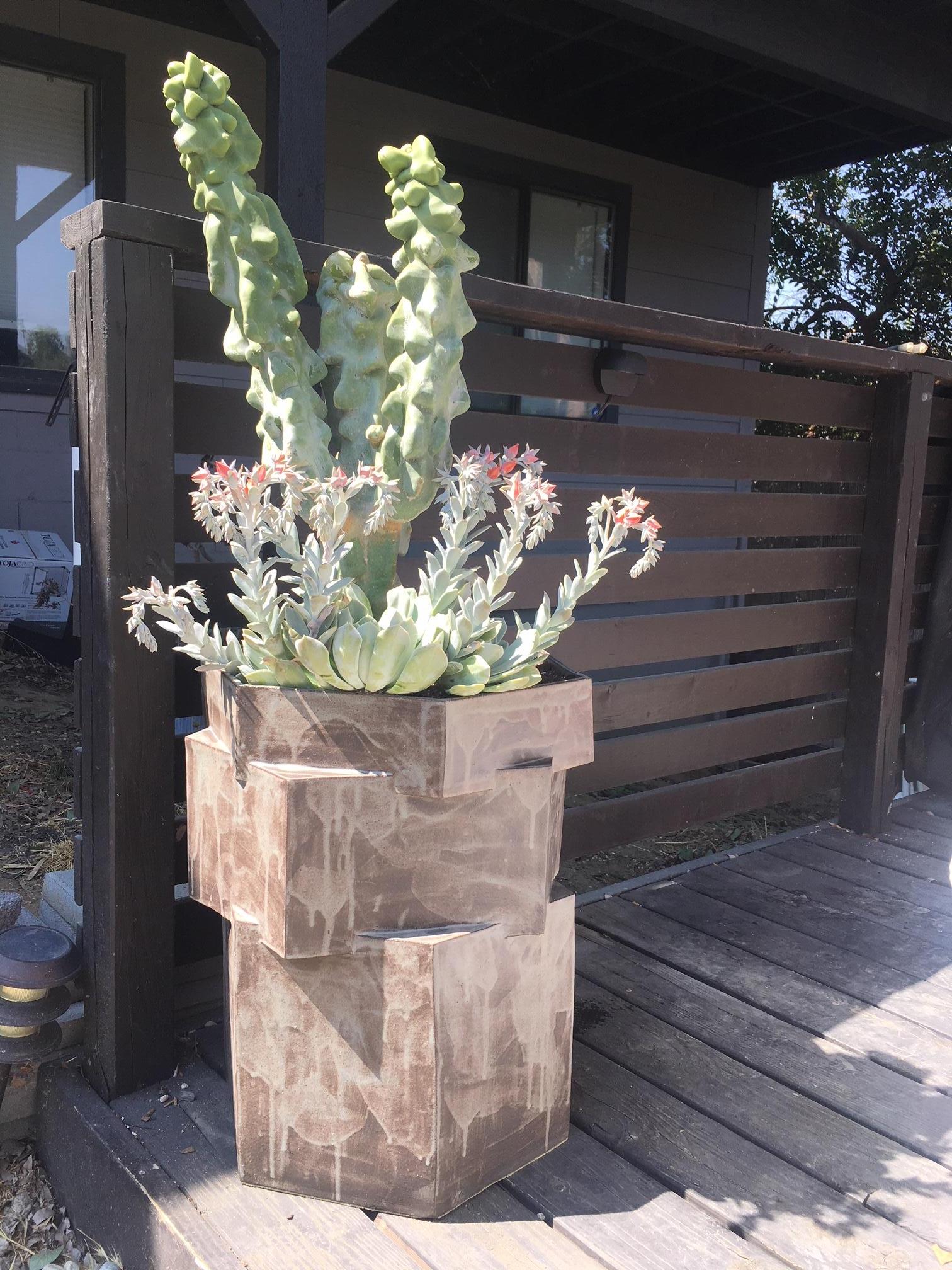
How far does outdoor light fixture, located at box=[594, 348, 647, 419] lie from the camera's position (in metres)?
2.44

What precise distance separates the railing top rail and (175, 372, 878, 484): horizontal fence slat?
21 centimetres

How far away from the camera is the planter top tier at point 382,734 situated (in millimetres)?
1373

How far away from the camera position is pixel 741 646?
3.02 meters

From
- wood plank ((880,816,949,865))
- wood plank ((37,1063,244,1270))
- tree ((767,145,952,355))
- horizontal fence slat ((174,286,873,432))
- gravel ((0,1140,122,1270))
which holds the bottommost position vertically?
gravel ((0,1140,122,1270))

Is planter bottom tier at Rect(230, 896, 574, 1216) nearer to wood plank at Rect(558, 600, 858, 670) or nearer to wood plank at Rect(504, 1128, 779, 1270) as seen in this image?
wood plank at Rect(504, 1128, 779, 1270)

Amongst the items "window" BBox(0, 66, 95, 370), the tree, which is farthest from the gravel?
the tree

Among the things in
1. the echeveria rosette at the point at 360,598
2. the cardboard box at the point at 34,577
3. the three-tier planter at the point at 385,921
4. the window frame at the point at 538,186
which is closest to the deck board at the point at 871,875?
the three-tier planter at the point at 385,921

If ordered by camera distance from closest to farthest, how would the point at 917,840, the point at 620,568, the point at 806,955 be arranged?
the point at 806,955 → the point at 620,568 → the point at 917,840

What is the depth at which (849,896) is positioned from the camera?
2754 mm

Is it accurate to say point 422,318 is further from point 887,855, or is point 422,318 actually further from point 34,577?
point 34,577

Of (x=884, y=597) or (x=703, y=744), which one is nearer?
(x=703, y=744)

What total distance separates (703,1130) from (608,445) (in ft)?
5.05

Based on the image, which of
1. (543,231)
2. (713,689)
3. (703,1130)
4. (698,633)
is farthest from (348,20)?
(543,231)

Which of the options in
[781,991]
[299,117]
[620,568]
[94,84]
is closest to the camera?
[299,117]
